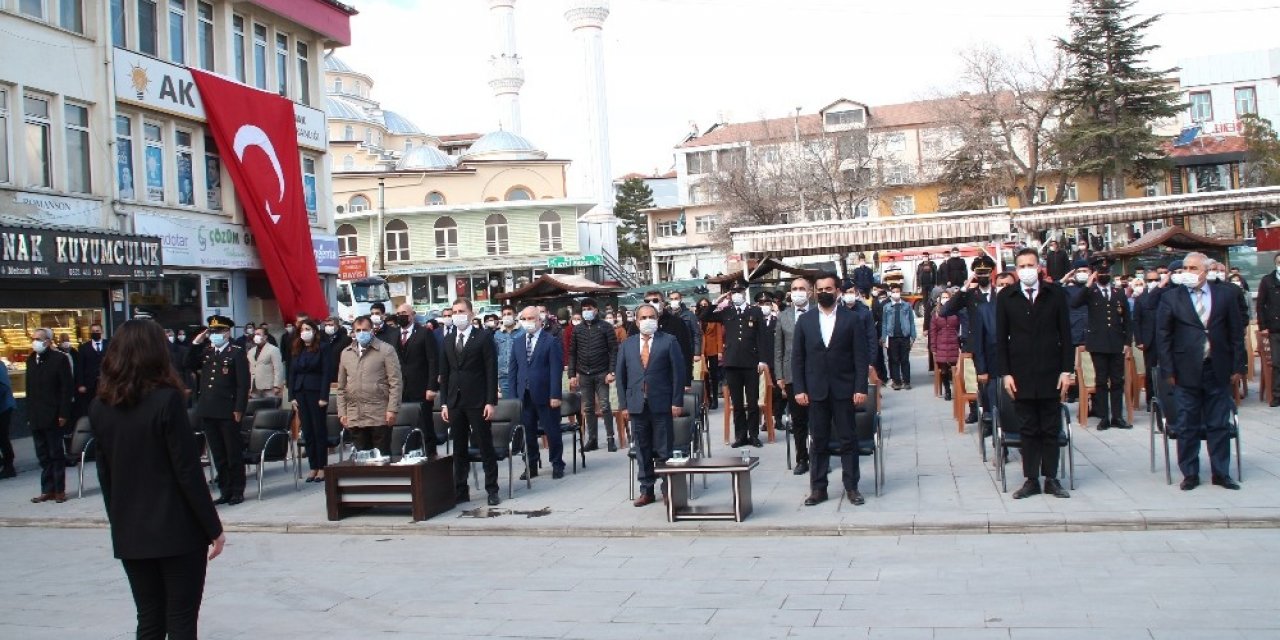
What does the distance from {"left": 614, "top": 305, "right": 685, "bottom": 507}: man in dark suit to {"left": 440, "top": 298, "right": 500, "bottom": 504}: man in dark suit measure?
1366mm

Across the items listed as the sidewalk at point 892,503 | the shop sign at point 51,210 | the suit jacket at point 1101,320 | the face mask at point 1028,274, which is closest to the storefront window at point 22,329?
the shop sign at point 51,210

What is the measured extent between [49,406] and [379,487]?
5.36m

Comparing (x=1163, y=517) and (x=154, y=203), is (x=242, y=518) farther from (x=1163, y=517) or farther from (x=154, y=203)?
(x=154, y=203)

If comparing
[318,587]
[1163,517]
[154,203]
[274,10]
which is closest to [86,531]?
[318,587]

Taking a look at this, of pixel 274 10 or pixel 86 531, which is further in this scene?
pixel 274 10

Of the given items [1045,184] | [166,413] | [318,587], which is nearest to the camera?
[166,413]

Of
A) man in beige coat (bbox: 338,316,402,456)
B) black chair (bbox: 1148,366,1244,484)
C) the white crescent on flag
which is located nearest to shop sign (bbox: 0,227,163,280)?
the white crescent on flag

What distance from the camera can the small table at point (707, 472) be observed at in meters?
9.39

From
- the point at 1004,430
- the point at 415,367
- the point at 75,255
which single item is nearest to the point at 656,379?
the point at 1004,430

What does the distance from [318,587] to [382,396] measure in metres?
3.99

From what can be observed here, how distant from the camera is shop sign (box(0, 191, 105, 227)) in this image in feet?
66.0

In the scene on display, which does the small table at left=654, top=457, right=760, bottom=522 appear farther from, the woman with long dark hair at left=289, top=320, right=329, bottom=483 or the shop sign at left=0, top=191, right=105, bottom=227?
the shop sign at left=0, top=191, right=105, bottom=227

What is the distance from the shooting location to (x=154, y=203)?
2441 cm

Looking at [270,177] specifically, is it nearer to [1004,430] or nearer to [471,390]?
[471,390]
